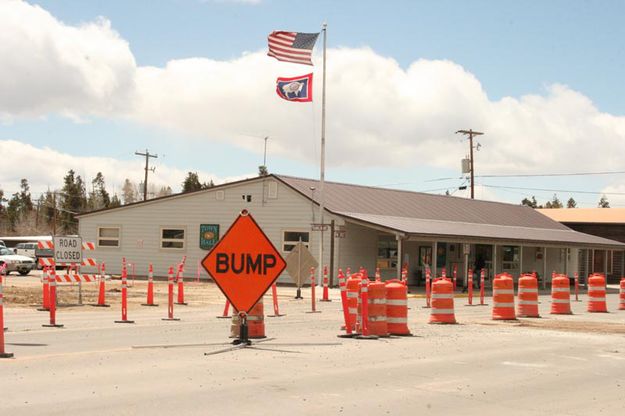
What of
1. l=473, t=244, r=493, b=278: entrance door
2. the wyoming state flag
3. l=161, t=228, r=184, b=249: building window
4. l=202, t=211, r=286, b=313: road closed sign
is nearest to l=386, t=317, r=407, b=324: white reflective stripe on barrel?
l=202, t=211, r=286, b=313: road closed sign

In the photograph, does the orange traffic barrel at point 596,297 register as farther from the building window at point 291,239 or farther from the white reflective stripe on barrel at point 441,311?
the building window at point 291,239

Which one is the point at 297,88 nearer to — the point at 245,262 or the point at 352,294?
the point at 352,294

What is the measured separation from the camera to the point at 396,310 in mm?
16578

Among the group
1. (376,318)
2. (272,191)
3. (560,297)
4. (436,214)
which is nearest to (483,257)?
(436,214)

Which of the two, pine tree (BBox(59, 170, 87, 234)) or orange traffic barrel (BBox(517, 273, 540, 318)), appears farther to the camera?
pine tree (BBox(59, 170, 87, 234))

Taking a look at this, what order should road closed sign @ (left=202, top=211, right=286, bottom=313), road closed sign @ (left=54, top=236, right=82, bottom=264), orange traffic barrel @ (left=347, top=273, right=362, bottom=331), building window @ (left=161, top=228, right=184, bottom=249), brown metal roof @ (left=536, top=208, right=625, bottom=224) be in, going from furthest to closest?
brown metal roof @ (left=536, top=208, right=625, bottom=224)
building window @ (left=161, top=228, right=184, bottom=249)
road closed sign @ (left=54, top=236, right=82, bottom=264)
orange traffic barrel @ (left=347, top=273, right=362, bottom=331)
road closed sign @ (left=202, top=211, right=286, bottom=313)

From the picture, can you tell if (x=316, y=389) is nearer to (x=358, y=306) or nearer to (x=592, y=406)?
(x=592, y=406)

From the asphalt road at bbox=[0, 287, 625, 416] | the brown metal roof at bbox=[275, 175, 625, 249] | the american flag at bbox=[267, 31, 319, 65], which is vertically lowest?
the asphalt road at bbox=[0, 287, 625, 416]

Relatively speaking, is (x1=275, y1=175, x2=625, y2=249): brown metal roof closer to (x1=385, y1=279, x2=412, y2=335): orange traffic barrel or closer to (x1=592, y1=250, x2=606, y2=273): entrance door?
(x1=592, y1=250, x2=606, y2=273): entrance door

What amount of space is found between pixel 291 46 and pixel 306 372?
25.0 meters

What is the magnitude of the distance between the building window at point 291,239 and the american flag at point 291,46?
32.4 feet

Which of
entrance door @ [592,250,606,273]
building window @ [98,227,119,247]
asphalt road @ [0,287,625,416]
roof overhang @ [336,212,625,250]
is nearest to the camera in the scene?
asphalt road @ [0,287,625,416]

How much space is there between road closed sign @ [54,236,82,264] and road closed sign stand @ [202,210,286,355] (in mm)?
11341

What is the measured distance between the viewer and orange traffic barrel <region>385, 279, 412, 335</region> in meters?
16.5
